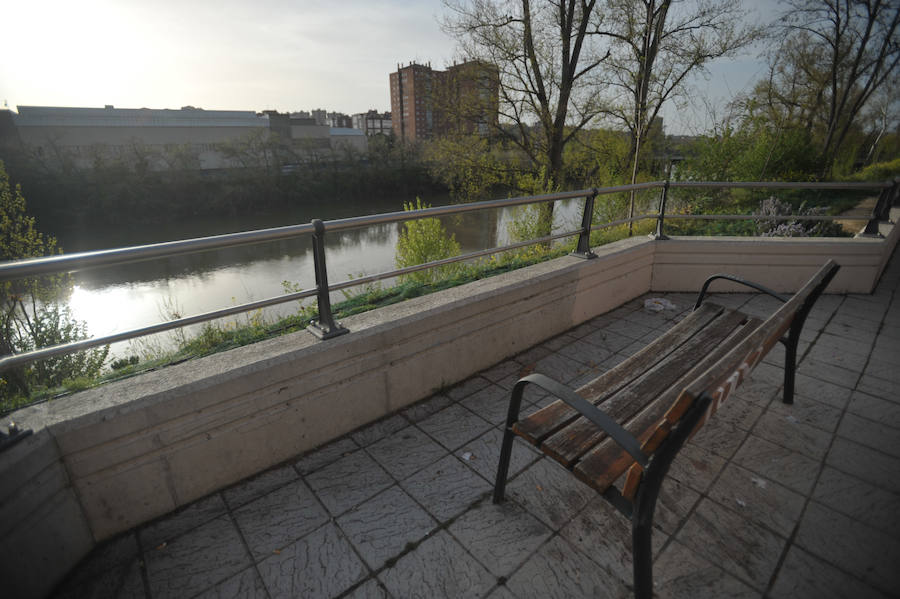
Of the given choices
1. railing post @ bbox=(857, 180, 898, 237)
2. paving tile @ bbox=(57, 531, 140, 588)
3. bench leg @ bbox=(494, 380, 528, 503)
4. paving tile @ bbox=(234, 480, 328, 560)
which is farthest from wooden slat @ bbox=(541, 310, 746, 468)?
railing post @ bbox=(857, 180, 898, 237)

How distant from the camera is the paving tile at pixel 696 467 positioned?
231cm

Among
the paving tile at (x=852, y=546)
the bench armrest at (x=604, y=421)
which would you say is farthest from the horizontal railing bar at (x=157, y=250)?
the paving tile at (x=852, y=546)

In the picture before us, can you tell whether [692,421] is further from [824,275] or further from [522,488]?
[824,275]

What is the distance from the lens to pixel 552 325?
399 centimetres

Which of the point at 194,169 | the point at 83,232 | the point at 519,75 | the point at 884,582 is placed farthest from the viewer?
the point at 194,169

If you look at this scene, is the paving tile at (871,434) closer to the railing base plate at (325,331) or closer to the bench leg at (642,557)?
the bench leg at (642,557)

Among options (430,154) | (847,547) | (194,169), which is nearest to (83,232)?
(194,169)

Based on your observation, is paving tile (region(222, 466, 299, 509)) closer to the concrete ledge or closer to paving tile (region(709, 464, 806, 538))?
the concrete ledge

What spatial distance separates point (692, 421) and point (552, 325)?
268cm

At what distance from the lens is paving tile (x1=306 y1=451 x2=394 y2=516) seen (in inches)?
88.4

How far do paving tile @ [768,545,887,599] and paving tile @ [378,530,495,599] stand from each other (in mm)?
1201

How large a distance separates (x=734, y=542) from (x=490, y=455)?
123cm

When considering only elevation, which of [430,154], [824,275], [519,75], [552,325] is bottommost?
[552,325]

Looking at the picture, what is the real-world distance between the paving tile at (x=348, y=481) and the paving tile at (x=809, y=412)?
2645 mm
